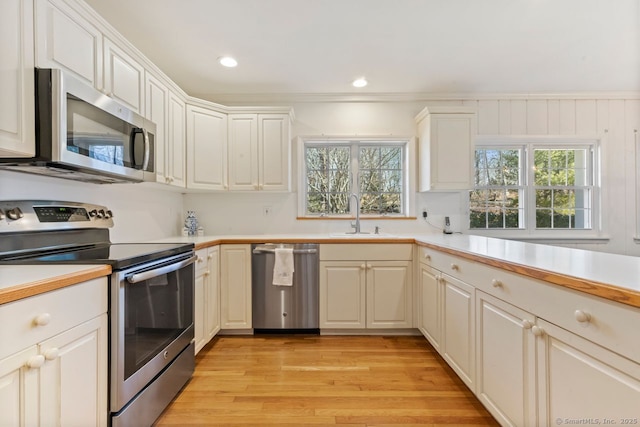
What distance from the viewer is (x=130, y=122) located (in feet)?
5.62

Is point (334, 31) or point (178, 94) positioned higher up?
point (334, 31)

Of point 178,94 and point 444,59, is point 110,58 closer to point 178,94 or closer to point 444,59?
point 178,94

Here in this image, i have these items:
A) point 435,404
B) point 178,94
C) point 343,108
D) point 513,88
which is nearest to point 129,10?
point 178,94

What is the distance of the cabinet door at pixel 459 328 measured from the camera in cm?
155

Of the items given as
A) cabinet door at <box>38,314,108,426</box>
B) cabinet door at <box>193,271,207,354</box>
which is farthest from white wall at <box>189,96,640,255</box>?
cabinet door at <box>38,314,108,426</box>

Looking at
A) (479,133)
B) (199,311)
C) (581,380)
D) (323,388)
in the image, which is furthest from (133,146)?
(479,133)

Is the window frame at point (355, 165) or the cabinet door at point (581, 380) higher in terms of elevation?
the window frame at point (355, 165)

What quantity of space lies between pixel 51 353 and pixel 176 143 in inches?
76.3

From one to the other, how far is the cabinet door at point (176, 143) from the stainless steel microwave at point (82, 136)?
48 cm

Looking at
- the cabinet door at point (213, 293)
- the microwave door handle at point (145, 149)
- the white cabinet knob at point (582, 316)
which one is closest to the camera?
the white cabinet knob at point (582, 316)

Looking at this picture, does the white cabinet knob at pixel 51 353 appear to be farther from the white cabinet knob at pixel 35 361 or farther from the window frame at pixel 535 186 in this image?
the window frame at pixel 535 186

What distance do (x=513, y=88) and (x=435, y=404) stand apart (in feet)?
10.5

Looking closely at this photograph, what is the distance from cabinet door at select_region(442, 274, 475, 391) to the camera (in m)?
1.55

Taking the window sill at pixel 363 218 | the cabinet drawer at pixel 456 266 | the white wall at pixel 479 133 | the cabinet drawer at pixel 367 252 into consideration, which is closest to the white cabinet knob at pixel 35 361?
the cabinet drawer at pixel 456 266
